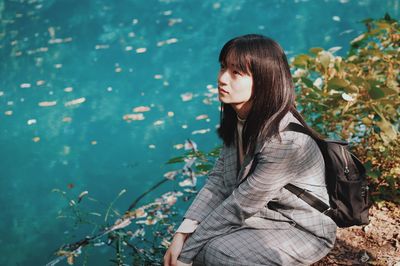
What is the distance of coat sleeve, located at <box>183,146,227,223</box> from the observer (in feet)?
5.39

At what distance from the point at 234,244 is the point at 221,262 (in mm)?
67

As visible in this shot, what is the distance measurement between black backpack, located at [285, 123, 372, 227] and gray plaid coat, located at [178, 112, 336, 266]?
23mm

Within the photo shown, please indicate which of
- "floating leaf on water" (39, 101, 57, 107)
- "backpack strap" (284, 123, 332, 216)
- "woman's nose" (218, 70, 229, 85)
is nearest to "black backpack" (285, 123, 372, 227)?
"backpack strap" (284, 123, 332, 216)

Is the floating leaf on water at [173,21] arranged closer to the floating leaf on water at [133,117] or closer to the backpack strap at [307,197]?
the floating leaf on water at [133,117]

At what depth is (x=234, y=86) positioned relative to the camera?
1506 millimetres

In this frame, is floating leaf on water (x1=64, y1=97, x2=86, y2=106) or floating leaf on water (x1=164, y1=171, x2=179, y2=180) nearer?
floating leaf on water (x1=164, y1=171, x2=179, y2=180)

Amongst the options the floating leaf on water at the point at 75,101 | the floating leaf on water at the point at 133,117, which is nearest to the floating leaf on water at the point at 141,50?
the floating leaf on water at the point at 75,101

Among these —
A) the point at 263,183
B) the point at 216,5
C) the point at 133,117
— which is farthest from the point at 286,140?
the point at 216,5

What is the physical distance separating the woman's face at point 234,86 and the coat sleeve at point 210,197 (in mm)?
273

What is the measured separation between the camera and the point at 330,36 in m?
4.86

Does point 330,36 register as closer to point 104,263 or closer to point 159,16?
point 159,16

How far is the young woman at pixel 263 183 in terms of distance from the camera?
146 centimetres

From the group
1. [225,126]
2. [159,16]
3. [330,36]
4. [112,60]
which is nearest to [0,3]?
[159,16]

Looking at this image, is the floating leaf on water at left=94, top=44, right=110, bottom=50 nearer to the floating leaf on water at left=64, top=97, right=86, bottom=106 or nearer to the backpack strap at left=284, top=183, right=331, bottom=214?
the floating leaf on water at left=64, top=97, right=86, bottom=106
